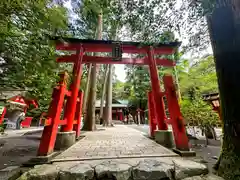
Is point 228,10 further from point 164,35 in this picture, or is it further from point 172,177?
point 172,177

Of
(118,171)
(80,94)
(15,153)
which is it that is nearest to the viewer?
(118,171)

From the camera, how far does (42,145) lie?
9.50 feet

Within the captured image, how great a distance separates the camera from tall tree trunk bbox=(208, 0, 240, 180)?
2188 millimetres

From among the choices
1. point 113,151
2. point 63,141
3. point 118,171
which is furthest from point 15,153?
point 118,171

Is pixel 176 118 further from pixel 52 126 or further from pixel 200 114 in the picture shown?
pixel 52 126

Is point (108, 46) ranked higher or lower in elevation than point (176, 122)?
higher

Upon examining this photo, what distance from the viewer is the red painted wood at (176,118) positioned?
3.19 meters

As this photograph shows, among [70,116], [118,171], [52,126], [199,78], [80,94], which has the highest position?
[199,78]

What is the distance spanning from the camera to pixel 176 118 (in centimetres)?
341

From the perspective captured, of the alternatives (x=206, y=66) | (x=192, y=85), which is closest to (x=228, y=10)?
(x=206, y=66)

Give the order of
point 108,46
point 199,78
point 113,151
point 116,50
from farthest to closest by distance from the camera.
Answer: point 199,78 < point 108,46 < point 116,50 < point 113,151

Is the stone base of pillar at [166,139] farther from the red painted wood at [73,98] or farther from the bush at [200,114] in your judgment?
the red painted wood at [73,98]

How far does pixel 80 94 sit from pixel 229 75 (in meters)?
4.46

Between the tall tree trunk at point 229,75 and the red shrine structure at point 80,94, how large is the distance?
947mm
